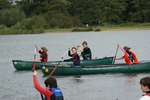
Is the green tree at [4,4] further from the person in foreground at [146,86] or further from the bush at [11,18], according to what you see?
the person in foreground at [146,86]

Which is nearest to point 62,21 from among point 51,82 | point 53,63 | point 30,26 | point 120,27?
point 30,26

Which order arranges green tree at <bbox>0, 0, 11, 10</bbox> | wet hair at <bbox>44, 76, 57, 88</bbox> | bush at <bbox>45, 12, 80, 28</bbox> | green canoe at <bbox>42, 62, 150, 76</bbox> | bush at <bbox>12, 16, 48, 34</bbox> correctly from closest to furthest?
1. wet hair at <bbox>44, 76, 57, 88</bbox>
2. green canoe at <bbox>42, 62, 150, 76</bbox>
3. bush at <bbox>12, 16, 48, 34</bbox>
4. bush at <bbox>45, 12, 80, 28</bbox>
5. green tree at <bbox>0, 0, 11, 10</bbox>

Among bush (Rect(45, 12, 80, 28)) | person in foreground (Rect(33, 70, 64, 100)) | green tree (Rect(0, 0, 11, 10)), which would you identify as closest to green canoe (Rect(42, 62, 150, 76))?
person in foreground (Rect(33, 70, 64, 100))

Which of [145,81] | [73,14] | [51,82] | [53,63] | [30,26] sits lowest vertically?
[30,26]

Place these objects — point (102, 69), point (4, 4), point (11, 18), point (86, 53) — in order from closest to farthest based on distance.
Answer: point (102, 69)
point (86, 53)
point (11, 18)
point (4, 4)

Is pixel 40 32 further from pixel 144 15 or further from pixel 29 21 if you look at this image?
pixel 144 15

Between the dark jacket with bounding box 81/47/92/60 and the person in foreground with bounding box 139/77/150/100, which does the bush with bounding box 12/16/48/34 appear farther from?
the person in foreground with bounding box 139/77/150/100

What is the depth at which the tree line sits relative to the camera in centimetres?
10069

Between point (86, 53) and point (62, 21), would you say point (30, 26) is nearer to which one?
point (62, 21)

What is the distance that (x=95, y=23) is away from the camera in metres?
106

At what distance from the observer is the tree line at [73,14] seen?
101 metres

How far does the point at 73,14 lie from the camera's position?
366 ft

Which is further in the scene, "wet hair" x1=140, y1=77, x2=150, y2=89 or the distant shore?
the distant shore

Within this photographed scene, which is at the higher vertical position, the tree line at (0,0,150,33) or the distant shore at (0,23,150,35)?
the tree line at (0,0,150,33)
